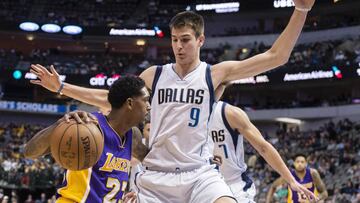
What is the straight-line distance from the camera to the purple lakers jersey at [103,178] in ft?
13.7

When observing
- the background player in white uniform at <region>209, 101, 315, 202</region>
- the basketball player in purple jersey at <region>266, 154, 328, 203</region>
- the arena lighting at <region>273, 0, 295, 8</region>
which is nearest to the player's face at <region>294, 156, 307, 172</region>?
the basketball player in purple jersey at <region>266, 154, 328, 203</region>

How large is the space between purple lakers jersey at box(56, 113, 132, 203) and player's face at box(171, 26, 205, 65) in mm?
926

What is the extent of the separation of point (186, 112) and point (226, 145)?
5.95 ft

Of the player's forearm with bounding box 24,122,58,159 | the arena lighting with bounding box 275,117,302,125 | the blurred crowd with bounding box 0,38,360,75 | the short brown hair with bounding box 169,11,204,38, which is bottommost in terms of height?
the player's forearm with bounding box 24,122,58,159

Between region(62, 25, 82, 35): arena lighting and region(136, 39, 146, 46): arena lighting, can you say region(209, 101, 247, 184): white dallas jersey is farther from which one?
region(136, 39, 146, 46): arena lighting

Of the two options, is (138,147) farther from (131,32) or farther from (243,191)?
(131,32)

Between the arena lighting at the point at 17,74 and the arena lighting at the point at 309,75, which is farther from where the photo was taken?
the arena lighting at the point at 17,74

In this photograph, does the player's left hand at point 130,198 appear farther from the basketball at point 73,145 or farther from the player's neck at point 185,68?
the player's neck at point 185,68

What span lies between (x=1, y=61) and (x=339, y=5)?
2130 cm

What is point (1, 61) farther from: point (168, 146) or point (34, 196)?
point (168, 146)

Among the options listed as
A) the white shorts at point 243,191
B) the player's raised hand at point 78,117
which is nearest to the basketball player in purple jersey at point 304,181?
the white shorts at point 243,191

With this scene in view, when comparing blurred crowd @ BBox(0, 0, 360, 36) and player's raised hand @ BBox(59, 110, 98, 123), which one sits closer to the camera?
player's raised hand @ BBox(59, 110, 98, 123)

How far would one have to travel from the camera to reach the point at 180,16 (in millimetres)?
4914

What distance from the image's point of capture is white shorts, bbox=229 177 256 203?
21.2ft
